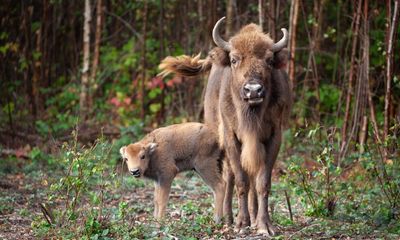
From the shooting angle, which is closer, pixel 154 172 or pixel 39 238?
pixel 39 238

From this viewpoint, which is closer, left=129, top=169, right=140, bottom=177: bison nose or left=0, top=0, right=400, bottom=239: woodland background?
left=0, top=0, right=400, bottom=239: woodland background

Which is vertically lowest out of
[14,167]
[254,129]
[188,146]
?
[14,167]

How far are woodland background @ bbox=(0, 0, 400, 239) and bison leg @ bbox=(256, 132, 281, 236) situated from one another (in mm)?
266

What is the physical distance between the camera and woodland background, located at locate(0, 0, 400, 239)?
9031mm

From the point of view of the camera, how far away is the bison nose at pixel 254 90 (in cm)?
825

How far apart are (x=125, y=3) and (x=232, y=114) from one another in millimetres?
14292

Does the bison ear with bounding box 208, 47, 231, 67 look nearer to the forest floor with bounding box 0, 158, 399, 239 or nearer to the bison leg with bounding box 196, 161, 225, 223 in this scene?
the forest floor with bounding box 0, 158, 399, 239

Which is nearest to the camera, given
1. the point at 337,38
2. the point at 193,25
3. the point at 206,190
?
the point at 206,190

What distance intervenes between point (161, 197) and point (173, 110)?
926cm

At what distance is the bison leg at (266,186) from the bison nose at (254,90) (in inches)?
36.8

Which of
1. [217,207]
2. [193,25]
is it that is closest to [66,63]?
[193,25]

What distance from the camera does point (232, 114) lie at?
9133 millimetres

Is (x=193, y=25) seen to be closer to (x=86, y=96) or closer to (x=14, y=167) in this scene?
(x=86, y=96)

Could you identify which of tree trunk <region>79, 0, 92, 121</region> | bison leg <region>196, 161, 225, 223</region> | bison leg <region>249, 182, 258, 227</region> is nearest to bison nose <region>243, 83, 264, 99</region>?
bison leg <region>249, 182, 258, 227</region>
